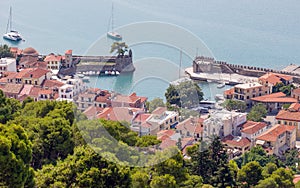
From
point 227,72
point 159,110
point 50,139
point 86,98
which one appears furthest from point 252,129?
point 227,72

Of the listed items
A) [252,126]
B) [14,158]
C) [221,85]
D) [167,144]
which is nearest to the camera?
[14,158]

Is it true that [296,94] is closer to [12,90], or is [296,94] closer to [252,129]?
[252,129]

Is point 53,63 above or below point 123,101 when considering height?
above

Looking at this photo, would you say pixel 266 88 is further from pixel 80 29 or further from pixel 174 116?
pixel 80 29

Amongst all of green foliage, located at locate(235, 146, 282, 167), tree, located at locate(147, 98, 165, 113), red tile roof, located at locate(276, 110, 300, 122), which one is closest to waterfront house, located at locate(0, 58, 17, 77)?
red tile roof, located at locate(276, 110, 300, 122)

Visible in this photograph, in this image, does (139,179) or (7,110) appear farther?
(7,110)

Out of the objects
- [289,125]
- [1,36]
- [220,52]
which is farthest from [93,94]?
[1,36]
